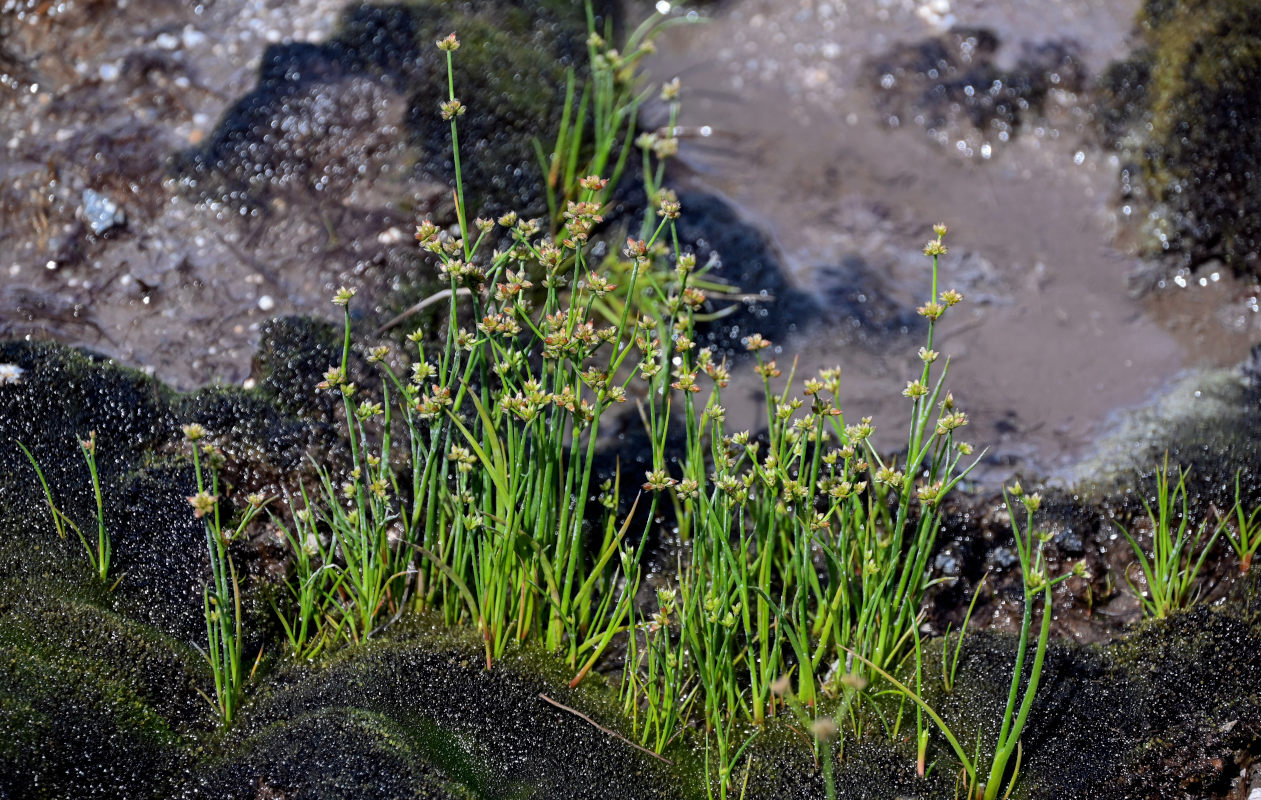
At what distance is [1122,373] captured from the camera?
3.85 meters

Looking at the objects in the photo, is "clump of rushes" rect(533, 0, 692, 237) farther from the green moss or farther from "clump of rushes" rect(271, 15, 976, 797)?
the green moss

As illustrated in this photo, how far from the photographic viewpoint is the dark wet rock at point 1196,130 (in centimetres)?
419

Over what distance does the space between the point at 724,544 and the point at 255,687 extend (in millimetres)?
1241

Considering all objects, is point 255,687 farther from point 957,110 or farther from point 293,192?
point 957,110

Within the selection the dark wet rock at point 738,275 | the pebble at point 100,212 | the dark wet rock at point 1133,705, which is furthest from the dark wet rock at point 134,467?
the dark wet rock at point 1133,705

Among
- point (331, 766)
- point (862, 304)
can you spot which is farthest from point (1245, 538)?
point (331, 766)

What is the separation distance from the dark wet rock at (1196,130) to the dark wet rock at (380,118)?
A: 2.71 meters

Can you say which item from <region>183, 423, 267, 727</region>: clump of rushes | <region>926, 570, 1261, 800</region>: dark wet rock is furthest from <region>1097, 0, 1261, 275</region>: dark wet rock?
<region>183, 423, 267, 727</region>: clump of rushes

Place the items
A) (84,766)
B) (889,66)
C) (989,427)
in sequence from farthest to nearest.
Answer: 1. (889,66)
2. (989,427)
3. (84,766)

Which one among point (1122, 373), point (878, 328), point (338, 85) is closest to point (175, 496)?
point (338, 85)

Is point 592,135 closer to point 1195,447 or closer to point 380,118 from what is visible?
point 380,118

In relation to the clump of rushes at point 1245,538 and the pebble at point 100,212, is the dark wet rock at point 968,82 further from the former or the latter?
the pebble at point 100,212

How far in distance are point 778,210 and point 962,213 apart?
865 mm

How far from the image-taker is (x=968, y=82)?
4.85 m
